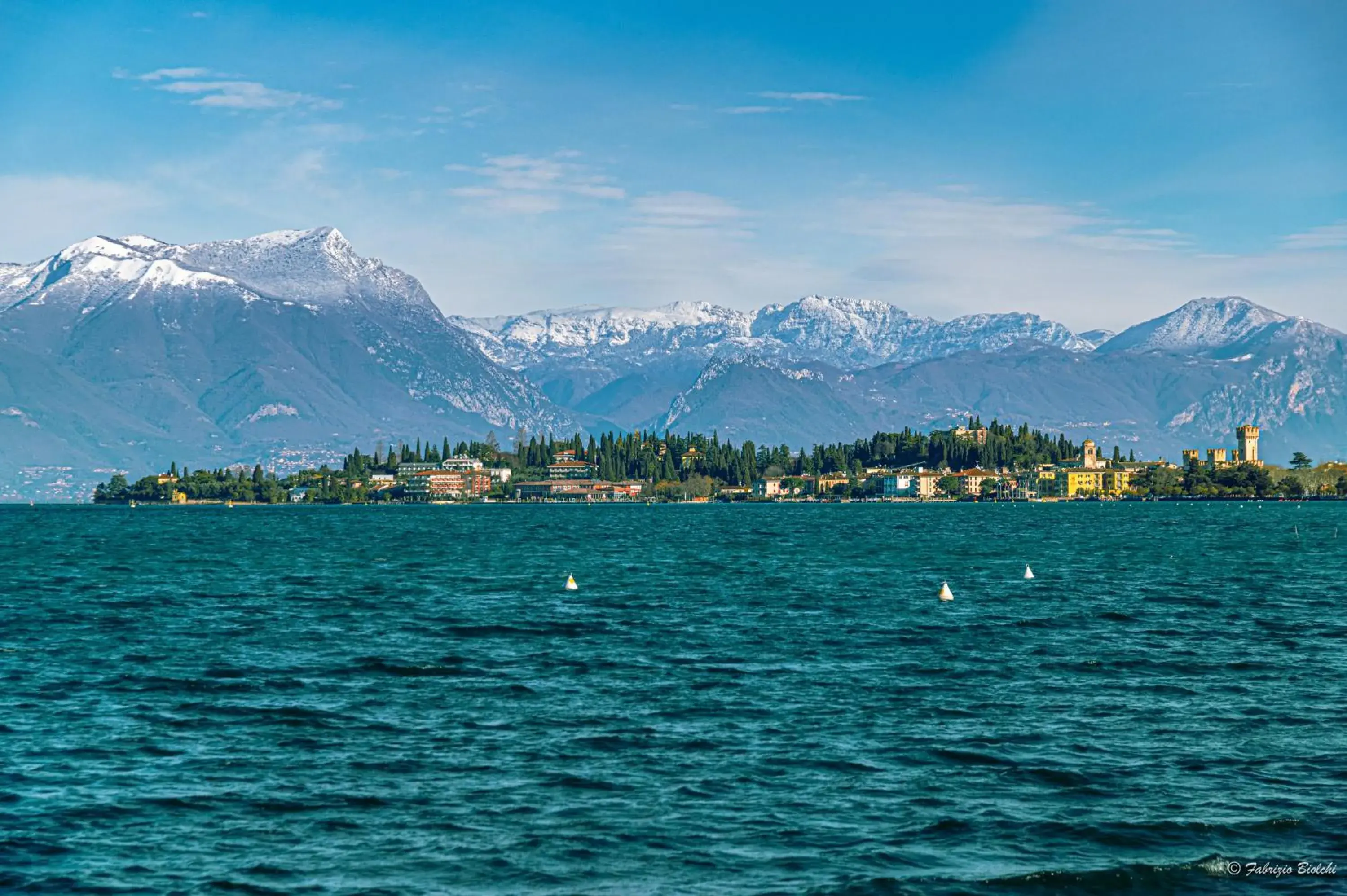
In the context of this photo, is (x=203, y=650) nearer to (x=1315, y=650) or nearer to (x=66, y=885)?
(x=66, y=885)

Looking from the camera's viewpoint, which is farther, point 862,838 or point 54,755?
point 54,755

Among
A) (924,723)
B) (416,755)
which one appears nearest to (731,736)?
(924,723)

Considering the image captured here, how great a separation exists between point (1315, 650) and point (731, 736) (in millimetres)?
29160

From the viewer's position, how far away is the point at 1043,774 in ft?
116

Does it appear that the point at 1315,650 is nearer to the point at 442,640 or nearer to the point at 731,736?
the point at 731,736

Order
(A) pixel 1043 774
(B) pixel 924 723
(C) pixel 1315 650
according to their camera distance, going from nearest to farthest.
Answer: (A) pixel 1043 774, (B) pixel 924 723, (C) pixel 1315 650

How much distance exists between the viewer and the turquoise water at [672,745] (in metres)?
28.8

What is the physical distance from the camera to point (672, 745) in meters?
38.9

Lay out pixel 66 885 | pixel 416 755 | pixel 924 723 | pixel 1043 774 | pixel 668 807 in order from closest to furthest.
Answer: pixel 66 885
pixel 668 807
pixel 1043 774
pixel 416 755
pixel 924 723

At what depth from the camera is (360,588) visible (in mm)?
91375

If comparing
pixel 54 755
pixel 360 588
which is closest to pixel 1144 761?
pixel 54 755

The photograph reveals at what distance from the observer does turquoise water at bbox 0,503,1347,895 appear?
28.8 m

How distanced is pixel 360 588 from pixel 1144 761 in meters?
62.7

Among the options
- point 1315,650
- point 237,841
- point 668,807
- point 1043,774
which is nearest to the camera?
point 237,841
